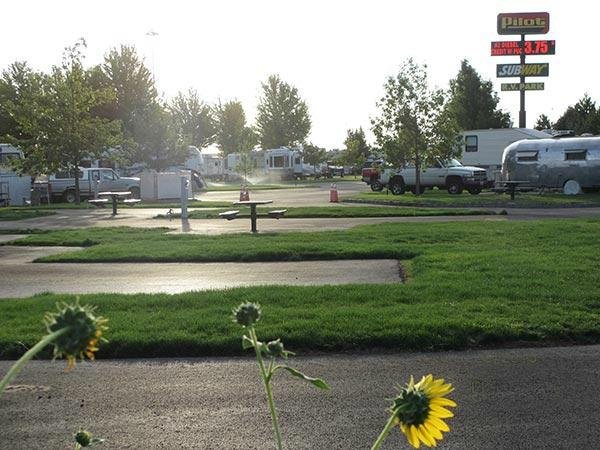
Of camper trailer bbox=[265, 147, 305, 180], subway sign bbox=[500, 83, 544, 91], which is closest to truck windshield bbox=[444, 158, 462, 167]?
subway sign bbox=[500, 83, 544, 91]

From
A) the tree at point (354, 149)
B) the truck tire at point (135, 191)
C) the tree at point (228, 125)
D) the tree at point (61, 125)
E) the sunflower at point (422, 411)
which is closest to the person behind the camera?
the sunflower at point (422, 411)

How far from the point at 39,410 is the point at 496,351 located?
3783mm

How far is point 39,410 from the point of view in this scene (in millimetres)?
5105

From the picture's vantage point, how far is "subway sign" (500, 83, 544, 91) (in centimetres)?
5047

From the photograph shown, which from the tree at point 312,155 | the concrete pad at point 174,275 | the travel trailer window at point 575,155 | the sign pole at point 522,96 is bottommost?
the concrete pad at point 174,275

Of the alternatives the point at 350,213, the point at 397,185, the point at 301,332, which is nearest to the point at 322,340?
the point at 301,332

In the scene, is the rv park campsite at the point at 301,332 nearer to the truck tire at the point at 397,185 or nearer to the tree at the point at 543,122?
the truck tire at the point at 397,185

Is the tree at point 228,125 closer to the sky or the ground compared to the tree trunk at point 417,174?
closer to the sky

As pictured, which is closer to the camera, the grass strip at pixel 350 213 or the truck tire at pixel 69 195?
the grass strip at pixel 350 213

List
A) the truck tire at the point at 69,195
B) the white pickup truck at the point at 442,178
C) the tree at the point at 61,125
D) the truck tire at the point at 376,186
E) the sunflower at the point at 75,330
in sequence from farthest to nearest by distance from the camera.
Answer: the truck tire at the point at 376,186 → the truck tire at the point at 69,195 → the white pickup truck at the point at 442,178 → the tree at the point at 61,125 → the sunflower at the point at 75,330

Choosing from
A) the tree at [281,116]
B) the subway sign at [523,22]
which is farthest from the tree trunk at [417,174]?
the tree at [281,116]

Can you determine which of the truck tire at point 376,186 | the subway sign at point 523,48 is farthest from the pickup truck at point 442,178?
the subway sign at point 523,48

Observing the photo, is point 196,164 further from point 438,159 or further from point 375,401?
point 375,401

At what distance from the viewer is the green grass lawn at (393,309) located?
261 inches
